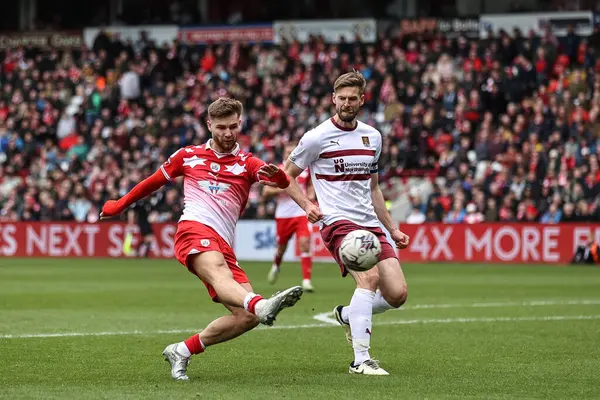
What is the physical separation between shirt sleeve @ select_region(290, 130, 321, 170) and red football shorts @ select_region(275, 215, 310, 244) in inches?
408

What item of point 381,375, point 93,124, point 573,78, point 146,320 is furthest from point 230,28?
point 381,375

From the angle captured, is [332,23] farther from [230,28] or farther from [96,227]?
[96,227]

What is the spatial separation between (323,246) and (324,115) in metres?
5.63

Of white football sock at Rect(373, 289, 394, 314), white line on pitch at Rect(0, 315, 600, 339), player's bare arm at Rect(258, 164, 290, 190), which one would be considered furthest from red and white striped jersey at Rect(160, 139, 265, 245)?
white line on pitch at Rect(0, 315, 600, 339)

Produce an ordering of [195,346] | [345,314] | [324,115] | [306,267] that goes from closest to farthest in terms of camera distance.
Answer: [195,346], [345,314], [306,267], [324,115]

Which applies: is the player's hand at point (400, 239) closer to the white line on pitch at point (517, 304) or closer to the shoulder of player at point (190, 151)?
the shoulder of player at point (190, 151)

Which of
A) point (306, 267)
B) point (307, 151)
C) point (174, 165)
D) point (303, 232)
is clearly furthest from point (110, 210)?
point (303, 232)

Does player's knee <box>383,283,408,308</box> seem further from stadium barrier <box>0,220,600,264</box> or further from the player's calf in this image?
stadium barrier <box>0,220,600,264</box>

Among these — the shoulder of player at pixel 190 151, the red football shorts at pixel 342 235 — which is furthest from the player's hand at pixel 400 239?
the shoulder of player at pixel 190 151

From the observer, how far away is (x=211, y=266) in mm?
9203

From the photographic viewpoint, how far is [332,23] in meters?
41.2

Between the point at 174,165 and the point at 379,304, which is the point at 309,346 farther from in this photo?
the point at 174,165

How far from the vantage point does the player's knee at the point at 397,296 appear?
33.2ft

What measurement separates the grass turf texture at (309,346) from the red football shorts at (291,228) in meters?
0.86
